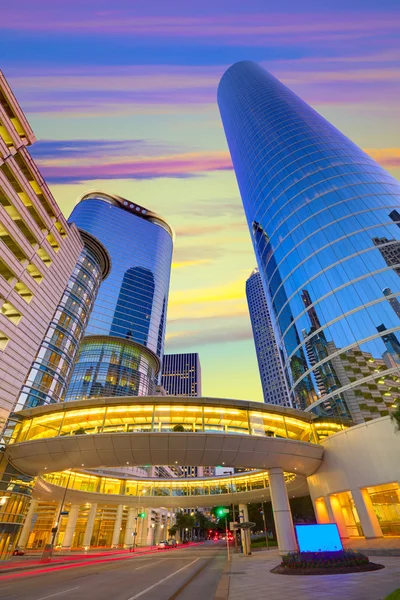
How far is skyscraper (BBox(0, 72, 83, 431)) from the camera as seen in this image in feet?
89.8

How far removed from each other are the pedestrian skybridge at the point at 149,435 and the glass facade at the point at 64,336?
21.6 meters

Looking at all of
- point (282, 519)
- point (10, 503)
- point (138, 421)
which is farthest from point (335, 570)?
point (10, 503)

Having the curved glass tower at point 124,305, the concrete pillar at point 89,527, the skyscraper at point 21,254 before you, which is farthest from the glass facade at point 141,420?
the curved glass tower at point 124,305

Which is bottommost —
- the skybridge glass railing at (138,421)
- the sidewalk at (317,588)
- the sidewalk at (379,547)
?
the sidewalk at (317,588)

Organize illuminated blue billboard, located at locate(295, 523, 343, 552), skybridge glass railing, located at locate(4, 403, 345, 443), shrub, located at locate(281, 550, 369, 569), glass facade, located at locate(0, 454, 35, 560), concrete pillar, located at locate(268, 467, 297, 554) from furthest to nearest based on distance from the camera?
skybridge glass railing, located at locate(4, 403, 345, 443) → concrete pillar, located at locate(268, 467, 297, 554) → glass facade, located at locate(0, 454, 35, 560) → illuminated blue billboard, located at locate(295, 523, 343, 552) → shrub, located at locate(281, 550, 369, 569)

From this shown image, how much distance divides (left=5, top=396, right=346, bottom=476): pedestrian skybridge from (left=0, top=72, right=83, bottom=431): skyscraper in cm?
381

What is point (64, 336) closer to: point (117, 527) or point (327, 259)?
point (117, 527)

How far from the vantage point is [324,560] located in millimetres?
15016

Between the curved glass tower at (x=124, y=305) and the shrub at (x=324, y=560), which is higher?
the curved glass tower at (x=124, y=305)

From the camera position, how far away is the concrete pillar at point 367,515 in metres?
26.6

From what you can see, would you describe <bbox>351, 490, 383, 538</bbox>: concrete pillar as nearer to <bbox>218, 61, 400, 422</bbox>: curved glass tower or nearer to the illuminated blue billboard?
<bbox>218, 61, 400, 422</bbox>: curved glass tower

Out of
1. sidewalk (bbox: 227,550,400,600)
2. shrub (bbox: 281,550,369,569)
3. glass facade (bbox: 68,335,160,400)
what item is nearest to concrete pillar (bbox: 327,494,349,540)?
shrub (bbox: 281,550,369,569)

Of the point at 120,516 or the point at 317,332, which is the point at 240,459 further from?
the point at 120,516

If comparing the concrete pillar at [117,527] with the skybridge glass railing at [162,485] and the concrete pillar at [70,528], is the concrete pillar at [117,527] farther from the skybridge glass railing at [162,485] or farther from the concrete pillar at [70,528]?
the concrete pillar at [70,528]
